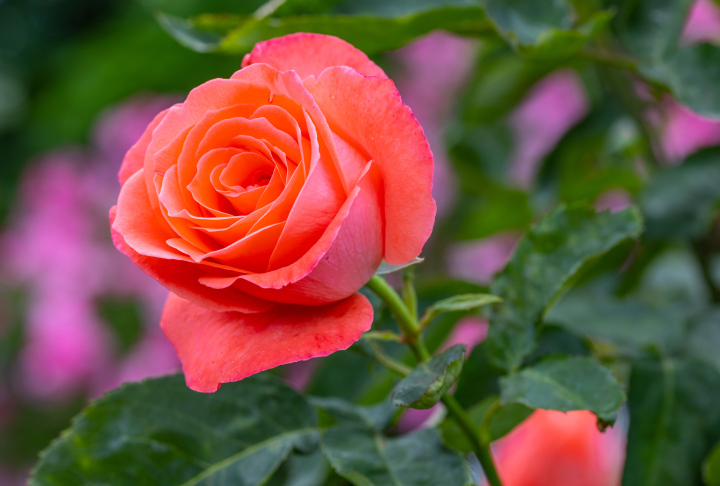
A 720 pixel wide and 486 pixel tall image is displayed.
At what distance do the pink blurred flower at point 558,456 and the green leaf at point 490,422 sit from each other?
0.11 m

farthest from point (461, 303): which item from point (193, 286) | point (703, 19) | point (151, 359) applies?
point (151, 359)

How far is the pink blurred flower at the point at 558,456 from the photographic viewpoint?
1.61 feet

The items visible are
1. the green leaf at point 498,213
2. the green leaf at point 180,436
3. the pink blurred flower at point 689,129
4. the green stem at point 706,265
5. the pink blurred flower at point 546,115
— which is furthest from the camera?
Result: the pink blurred flower at point 546,115

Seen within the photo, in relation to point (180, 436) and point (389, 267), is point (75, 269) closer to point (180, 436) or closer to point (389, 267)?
point (180, 436)

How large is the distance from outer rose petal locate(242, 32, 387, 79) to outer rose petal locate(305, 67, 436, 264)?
0.02 m

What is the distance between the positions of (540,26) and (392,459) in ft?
1.12

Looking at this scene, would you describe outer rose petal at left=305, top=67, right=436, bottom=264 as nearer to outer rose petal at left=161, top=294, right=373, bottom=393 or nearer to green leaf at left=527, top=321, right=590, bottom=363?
outer rose petal at left=161, top=294, right=373, bottom=393

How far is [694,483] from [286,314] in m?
0.30

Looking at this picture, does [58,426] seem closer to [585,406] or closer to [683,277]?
[683,277]

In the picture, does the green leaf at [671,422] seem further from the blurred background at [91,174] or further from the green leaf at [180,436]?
the blurred background at [91,174]

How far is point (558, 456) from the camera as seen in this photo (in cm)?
49

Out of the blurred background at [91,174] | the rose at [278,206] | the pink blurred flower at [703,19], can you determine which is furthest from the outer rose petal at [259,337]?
the pink blurred flower at [703,19]

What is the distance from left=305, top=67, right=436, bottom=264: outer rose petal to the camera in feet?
0.89

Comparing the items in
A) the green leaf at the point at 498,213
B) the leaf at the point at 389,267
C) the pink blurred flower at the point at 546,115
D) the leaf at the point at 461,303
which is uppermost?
the leaf at the point at 389,267
